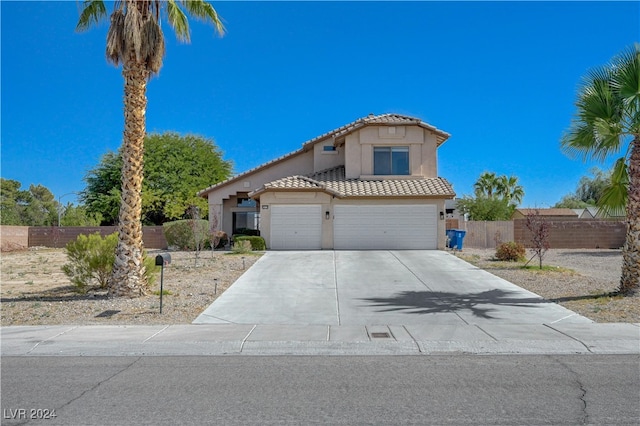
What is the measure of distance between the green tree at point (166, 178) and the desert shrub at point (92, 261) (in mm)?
23485

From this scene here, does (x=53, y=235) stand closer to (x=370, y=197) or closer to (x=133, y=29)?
(x=370, y=197)

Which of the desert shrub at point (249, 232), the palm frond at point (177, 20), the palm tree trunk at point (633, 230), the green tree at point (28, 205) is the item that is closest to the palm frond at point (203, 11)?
the palm frond at point (177, 20)

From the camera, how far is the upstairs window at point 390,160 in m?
27.8

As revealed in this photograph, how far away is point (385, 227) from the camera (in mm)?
25516

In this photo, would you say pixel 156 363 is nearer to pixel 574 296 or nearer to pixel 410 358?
pixel 410 358

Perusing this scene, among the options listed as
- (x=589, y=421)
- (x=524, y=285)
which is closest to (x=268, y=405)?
(x=589, y=421)

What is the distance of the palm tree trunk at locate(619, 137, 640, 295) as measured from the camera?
42.0 ft

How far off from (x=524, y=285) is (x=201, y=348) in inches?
402

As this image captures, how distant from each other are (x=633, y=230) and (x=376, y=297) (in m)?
6.49

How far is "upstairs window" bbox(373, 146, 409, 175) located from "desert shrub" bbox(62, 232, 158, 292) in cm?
1629

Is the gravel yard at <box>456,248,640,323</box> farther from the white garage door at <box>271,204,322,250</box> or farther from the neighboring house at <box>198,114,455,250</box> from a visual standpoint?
the white garage door at <box>271,204,322,250</box>

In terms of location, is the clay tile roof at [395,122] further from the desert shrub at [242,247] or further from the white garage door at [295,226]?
the desert shrub at [242,247]

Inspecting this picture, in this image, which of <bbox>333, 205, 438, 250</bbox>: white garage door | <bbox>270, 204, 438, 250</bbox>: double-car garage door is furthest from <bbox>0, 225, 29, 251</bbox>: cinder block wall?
<bbox>333, 205, 438, 250</bbox>: white garage door

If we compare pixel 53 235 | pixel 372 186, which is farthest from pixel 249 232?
pixel 53 235
